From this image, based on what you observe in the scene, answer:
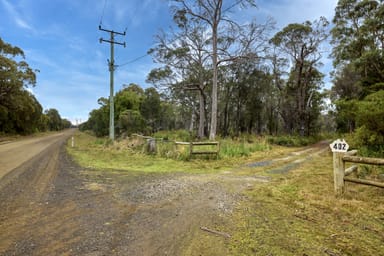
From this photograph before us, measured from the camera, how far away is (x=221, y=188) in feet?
14.1

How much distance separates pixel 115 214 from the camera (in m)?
2.98

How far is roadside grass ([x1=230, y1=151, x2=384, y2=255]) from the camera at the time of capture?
7.06ft

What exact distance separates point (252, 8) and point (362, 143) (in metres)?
10.6

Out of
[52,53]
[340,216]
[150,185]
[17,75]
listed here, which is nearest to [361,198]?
[340,216]

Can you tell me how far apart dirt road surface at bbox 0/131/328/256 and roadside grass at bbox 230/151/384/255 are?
30 cm

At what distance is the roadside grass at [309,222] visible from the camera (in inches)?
84.7

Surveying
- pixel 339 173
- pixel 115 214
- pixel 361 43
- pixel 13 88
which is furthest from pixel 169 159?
pixel 13 88

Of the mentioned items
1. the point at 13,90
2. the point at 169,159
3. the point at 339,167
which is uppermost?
the point at 13,90

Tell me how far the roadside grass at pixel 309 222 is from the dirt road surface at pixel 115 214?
0.30 metres

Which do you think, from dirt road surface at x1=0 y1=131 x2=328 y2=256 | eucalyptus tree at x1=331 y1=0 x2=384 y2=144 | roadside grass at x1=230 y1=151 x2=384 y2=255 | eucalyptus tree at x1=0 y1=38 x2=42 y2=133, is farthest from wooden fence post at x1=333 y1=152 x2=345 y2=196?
eucalyptus tree at x1=0 y1=38 x2=42 y2=133

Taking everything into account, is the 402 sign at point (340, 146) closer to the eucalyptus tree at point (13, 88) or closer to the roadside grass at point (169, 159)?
the roadside grass at point (169, 159)

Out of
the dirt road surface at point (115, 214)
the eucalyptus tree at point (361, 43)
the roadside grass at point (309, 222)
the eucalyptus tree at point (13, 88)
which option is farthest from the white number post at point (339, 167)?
the eucalyptus tree at point (13, 88)

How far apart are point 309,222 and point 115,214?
2895mm

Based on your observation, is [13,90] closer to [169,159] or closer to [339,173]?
[169,159]
